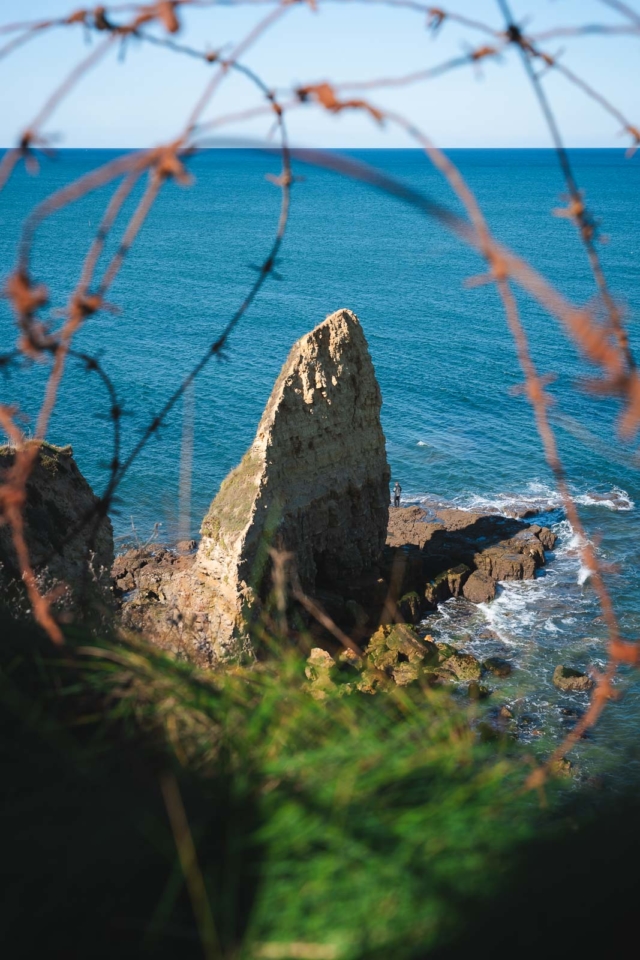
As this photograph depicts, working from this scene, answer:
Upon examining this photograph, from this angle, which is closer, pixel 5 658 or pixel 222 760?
pixel 222 760

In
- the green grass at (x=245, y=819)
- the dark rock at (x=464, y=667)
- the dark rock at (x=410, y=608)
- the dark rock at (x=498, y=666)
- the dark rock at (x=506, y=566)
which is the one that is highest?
the green grass at (x=245, y=819)

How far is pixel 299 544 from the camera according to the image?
23.2m

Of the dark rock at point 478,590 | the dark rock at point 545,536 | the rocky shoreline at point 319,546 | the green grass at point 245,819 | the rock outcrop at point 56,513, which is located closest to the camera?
the green grass at point 245,819

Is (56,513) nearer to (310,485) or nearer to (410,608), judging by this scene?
(310,485)

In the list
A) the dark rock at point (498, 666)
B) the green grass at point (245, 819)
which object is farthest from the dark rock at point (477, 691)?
the green grass at point (245, 819)

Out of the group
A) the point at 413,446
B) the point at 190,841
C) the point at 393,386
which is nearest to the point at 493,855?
the point at 190,841

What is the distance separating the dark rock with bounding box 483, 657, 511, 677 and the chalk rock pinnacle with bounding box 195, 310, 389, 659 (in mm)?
4878

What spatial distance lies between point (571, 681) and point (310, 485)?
883cm

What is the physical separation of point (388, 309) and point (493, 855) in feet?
207

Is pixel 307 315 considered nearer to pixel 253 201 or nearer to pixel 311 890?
pixel 311 890

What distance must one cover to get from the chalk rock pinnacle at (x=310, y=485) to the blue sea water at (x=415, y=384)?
13.6 ft

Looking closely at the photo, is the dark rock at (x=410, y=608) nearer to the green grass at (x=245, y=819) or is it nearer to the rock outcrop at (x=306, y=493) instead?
the rock outcrop at (x=306, y=493)

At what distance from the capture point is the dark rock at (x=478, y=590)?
27.2 m

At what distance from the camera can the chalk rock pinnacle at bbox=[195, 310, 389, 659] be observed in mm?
19609
